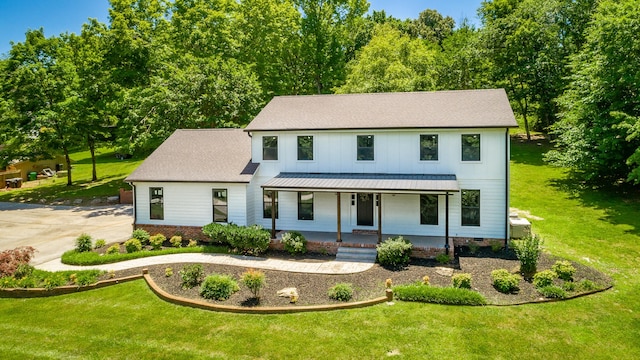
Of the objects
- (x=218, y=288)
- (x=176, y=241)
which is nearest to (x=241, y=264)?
(x=218, y=288)

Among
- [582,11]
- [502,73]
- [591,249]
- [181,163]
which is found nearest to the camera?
[591,249]

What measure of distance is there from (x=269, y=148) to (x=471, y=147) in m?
9.88

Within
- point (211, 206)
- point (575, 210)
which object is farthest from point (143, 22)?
point (575, 210)

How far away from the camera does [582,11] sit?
35469 millimetres

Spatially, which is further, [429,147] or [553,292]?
[429,147]

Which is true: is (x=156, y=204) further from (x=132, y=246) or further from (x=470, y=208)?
(x=470, y=208)

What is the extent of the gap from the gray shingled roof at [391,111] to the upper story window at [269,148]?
63cm

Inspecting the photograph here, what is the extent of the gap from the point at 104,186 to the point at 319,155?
2522 cm

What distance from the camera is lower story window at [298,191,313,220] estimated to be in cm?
1961

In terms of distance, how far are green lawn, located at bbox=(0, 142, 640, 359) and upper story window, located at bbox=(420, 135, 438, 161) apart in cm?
803

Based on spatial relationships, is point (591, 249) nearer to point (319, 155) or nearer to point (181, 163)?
point (319, 155)

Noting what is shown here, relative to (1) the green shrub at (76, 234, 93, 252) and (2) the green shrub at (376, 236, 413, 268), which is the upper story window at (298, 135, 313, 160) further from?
(1) the green shrub at (76, 234, 93, 252)

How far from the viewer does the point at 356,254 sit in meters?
17.0

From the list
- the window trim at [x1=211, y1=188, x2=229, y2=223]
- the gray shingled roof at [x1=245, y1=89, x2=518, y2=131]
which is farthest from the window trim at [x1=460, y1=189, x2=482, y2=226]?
the window trim at [x1=211, y1=188, x2=229, y2=223]
